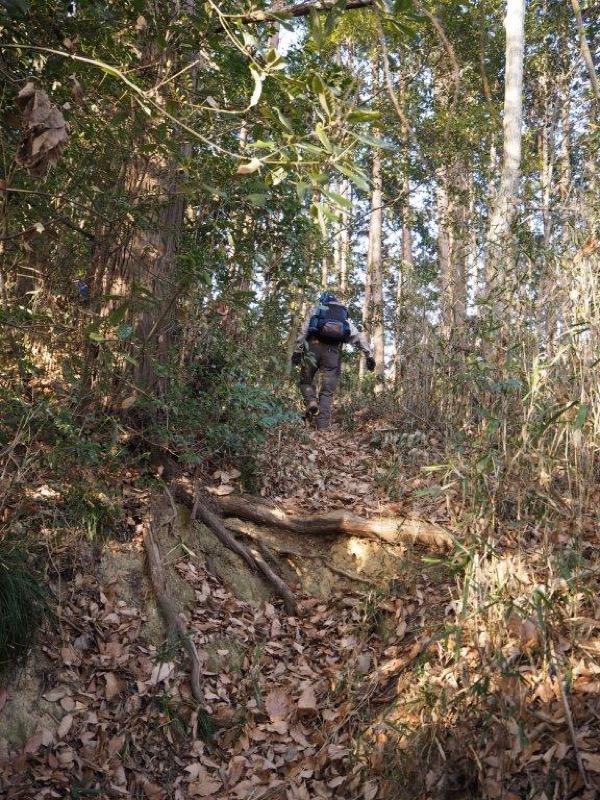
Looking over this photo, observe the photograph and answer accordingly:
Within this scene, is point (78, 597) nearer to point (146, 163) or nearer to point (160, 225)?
point (160, 225)

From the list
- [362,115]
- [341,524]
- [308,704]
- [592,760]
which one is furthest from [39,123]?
[341,524]

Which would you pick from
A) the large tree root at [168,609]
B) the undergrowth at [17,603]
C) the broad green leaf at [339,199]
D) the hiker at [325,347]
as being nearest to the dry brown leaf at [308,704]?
the large tree root at [168,609]

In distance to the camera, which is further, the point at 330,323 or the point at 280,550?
the point at 330,323

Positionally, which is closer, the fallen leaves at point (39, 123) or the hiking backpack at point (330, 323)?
the fallen leaves at point (39, 123)

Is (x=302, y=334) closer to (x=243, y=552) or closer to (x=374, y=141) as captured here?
(x=243, y=552)

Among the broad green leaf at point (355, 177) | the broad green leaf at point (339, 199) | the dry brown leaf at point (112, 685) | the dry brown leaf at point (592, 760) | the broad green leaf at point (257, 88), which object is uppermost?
the broad green leaf at point (257, 88)

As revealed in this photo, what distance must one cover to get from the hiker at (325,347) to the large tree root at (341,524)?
2.94 metres

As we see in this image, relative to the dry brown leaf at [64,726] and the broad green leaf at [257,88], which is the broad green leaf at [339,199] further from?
the dry brown leaf at [64,726]

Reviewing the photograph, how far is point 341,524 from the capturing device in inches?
206

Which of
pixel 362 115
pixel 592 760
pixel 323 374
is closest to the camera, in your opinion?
pixel 362 115

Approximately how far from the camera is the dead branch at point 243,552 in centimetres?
503

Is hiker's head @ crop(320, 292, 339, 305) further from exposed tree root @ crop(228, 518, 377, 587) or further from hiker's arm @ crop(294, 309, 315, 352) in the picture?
exposed tree root @ crop(228, 518, 377, 587)

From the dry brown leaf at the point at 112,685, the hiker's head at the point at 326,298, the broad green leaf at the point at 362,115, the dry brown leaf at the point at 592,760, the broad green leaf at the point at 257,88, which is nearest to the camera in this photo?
the broad green leaf at the point at 362,115

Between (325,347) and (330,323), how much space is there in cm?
38
